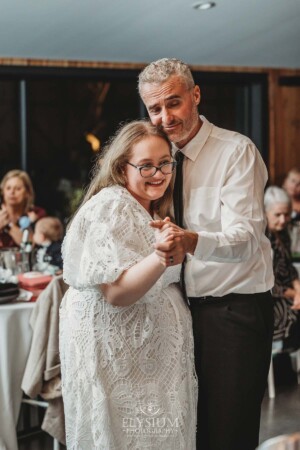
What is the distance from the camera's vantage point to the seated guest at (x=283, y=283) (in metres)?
4.74

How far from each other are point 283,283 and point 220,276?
2.65 meters

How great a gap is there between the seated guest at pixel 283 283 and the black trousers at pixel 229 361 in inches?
95.4

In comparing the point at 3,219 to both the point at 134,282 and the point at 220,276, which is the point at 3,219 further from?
the point at 134,282

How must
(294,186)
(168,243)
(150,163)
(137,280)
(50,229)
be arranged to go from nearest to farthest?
(168,243) → (137,280) → (150,163) → (50,229) → (294,186)

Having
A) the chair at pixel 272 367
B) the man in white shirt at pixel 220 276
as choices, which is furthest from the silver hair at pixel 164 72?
the chair at pixel 272 367

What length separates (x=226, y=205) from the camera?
2.20 m

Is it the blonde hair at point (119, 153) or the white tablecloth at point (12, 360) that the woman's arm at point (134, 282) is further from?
the white tablecloth at point (12, 360)

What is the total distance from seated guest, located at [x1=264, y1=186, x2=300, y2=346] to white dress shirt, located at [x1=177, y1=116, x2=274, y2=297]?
2.43 metres

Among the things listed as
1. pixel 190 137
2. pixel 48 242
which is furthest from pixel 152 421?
pixel 48 242

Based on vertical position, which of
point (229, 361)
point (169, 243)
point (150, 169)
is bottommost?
point (229, 361)

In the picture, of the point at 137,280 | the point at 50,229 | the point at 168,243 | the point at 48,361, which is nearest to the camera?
the point at 168,243

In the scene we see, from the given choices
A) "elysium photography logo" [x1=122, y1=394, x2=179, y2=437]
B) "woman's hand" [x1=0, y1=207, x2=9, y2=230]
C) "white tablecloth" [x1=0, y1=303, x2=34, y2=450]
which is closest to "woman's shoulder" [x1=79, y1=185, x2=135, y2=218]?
"elysium photography logo" [x1=122, y1=394, x2=179, y2=437]

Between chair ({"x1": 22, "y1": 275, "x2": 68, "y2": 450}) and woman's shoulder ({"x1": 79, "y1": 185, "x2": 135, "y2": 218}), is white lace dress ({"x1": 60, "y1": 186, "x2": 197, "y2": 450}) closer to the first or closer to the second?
woman's shoulder ({"x1": 79, "y1": 185, "x2": 135, "y2": 218})

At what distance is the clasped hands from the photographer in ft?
6.28
